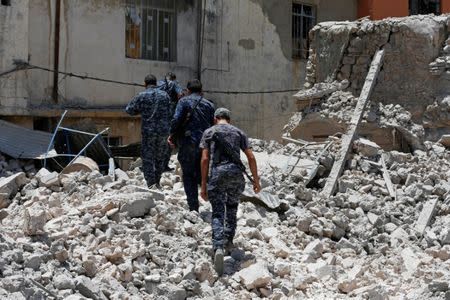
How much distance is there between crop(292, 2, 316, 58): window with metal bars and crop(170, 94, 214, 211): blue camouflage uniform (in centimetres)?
1007

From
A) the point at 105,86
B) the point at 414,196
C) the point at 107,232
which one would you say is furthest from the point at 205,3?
the point at 107,232

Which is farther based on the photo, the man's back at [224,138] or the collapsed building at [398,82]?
the collapsed building at [398,82]

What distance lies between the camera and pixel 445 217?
32.6 ft

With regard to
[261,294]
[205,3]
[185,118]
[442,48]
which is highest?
[205,3]

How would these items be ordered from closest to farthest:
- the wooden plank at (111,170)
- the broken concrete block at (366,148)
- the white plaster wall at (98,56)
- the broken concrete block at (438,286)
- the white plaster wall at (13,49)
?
the broken concrete block at (438,286) < the wooden plank at (111,170) < the broken concrete block at (366,148) < the white plaster wall at (13,49) < the white plaster wall at (98,56)

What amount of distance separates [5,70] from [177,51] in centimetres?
391

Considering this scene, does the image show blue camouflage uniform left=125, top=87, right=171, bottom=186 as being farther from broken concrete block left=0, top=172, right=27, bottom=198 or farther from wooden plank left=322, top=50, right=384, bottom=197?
wooden plank left=322, top=50, right=384, bottom=197

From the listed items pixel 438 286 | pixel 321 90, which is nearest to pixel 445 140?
pixel 321 90

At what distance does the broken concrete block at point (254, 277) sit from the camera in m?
7.29

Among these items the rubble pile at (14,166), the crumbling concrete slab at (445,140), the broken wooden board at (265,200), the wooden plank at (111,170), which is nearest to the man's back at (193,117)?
the broken wooden board at (265,200)

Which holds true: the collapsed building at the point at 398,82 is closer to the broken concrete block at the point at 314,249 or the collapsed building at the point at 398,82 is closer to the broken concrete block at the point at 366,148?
the broken concrete block at the point at 366,148

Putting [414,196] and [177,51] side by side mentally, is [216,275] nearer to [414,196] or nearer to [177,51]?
[414,196]

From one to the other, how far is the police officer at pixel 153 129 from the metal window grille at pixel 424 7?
13.0 m

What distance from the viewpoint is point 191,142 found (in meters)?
8.62
